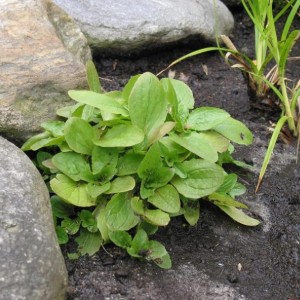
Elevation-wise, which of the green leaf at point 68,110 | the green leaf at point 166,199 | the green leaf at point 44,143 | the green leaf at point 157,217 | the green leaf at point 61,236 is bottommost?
the green leaf at point 61,236

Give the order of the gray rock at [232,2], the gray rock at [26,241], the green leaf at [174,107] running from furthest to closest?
the gray rock at [232,2] → the green leaf at [174,107] → the gray rock at [26,241]

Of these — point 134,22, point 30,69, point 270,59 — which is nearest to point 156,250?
point 30,69

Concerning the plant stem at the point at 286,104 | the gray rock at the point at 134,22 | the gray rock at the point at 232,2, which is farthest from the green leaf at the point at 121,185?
the gray rock at the point at 232,2

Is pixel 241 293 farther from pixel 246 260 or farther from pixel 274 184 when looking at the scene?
pixel 274 184

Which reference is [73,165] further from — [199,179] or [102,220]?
[199,179]

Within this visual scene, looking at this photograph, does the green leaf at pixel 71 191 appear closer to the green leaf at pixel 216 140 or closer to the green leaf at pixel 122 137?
the green leaf at pixel 122 137

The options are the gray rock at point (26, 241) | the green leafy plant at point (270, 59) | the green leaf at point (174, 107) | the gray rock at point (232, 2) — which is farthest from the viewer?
the gray rock at point (232, 2)

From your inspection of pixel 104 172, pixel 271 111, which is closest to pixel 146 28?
pixel 271 111
